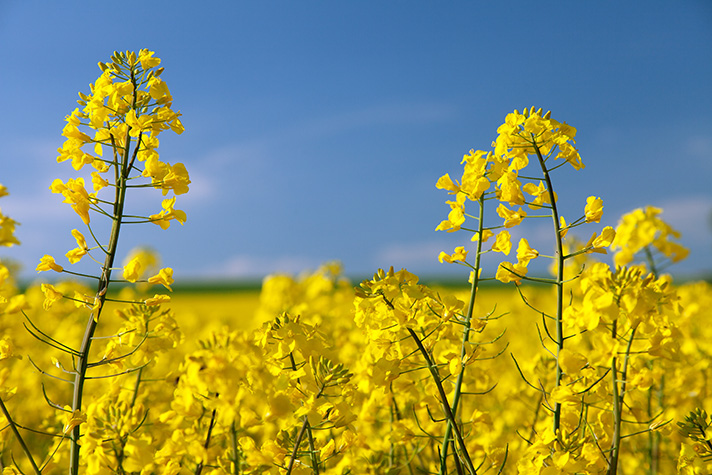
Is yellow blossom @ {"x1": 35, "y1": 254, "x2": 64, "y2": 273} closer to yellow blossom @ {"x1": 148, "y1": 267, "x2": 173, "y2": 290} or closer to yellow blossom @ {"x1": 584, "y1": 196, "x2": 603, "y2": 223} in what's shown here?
yellow blossom @ {"x1": 148, "y1": 267, "x2": 173, "y2": 290}

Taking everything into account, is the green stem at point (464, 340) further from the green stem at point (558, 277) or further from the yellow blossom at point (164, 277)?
the yellow blossom at point (164, 277)

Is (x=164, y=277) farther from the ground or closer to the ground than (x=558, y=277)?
closer to the ground

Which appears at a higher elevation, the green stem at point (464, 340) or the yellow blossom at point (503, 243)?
the yellow blossom at point (503, 243)

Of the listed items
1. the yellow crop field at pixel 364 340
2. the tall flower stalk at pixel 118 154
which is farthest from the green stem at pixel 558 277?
the tall flower stalk at pixel 118 154

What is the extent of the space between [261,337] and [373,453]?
1.23 meters

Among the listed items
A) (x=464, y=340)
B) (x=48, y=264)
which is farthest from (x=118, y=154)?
(x=464, y=340)

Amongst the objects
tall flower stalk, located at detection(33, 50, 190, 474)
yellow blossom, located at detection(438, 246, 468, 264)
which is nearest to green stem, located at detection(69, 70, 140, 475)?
tall flower stalk, located at detection(33, 50, 190, 474)

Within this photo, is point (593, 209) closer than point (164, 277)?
Yes

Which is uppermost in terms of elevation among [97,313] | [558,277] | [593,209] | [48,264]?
[593,209]

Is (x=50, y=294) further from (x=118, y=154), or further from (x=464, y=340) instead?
(x=464, y=340)

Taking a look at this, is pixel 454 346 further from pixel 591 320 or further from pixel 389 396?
pixel 591 320

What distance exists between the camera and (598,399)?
6.27 ft

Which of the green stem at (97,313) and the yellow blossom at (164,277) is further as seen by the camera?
the yellow blossom at (164,277)

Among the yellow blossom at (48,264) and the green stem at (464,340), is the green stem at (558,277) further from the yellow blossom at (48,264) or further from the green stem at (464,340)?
the yellow blossom at (48,264)
